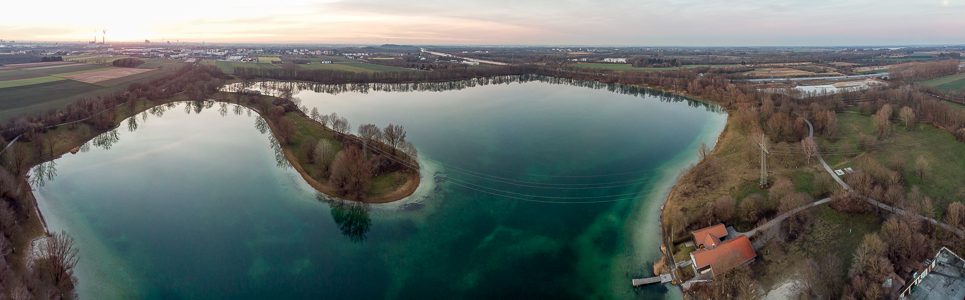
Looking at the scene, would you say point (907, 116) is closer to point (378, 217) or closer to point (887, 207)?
point (887, 207)

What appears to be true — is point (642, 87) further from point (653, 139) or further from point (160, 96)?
point (160, 96)

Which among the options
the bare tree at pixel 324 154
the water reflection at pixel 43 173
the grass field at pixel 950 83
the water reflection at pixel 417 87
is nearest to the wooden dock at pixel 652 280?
the bare tree at pixel 324 154

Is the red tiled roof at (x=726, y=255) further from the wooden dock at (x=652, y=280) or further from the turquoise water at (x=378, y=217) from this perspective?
the turquoise water at (x=378, y=217)

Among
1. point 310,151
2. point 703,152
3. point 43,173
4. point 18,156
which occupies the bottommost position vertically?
point 43,173

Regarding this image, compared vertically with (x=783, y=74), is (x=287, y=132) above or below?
below

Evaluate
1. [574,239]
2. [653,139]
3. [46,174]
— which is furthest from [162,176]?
[653,139]

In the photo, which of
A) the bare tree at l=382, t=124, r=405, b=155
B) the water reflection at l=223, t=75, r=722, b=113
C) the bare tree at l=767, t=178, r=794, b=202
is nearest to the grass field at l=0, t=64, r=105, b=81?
the water reflection at l=223, t=75, r=722, b=113

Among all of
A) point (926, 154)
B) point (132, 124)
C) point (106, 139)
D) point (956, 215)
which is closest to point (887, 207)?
point (956, 215)
